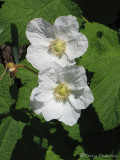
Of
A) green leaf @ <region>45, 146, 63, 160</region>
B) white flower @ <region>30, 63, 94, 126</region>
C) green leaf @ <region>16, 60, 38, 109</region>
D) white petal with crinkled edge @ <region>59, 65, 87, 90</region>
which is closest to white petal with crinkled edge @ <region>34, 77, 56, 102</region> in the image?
white flower @ <region>30, 63, 94, 126</region>

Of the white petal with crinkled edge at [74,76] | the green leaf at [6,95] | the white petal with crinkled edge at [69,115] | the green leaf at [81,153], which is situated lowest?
the green leaf at [81,153]

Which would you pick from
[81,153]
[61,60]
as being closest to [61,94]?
[61,60]

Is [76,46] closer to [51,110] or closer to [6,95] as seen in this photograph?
[51,110]

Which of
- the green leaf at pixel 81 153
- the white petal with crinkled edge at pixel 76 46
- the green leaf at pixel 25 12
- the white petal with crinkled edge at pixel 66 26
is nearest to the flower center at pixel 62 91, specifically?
the white petal with crinkled edge at pixel 76 46

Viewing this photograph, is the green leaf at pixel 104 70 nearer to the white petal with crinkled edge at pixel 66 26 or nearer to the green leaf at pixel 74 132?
the white petal with crinkled edge at pixel 66 26

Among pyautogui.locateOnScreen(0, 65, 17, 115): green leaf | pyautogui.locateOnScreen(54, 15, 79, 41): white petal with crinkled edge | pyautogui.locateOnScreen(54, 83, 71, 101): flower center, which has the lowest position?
pyautogui.locateOnScreen(0, 65, 17, 115): green leaf

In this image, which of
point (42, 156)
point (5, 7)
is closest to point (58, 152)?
point (42, 156)

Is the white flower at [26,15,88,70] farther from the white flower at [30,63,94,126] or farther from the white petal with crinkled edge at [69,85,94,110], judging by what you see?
the white petal with crinkled edge at [69,85,94,110]
